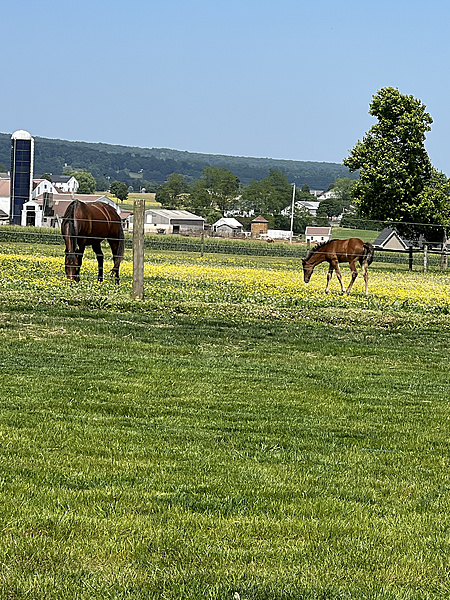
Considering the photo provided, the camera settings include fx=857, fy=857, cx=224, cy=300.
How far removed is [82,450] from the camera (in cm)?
571

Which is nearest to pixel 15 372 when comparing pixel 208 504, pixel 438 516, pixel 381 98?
pixel 208 504

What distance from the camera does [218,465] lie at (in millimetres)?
5539

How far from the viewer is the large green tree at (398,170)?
151 feet

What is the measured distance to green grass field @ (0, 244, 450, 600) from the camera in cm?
377

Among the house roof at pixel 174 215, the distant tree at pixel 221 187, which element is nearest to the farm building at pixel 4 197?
the house roof at pixel 174 215

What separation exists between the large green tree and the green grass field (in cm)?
3424

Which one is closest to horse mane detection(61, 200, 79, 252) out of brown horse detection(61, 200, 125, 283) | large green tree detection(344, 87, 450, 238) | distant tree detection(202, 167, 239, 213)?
brown horse detection(61, 200, 125, 283)

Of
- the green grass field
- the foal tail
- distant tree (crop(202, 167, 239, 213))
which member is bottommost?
the green grass field

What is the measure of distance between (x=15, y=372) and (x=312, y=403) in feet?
9.80

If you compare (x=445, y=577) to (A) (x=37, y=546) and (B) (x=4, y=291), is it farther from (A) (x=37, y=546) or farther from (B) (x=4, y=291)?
(B) (x=4, y=291)

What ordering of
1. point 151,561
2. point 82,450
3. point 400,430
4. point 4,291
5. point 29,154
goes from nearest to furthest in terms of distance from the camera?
point 151,561, point 82,450, point 400,430, point 4,291, point 29,154

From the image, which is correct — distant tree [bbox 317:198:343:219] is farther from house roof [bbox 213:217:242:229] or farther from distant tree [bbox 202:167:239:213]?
distant tree [bbox 202:167:239:213]

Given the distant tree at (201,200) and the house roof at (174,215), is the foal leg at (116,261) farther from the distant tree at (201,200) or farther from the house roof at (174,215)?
the distant tree at (201,200)

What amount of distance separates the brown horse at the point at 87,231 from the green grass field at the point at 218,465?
7.89 m
